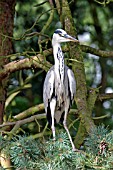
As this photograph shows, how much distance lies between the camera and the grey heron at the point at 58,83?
2049mm

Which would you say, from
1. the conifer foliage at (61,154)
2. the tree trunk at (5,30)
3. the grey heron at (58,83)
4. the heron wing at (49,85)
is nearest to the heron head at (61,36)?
the grey heron at (58,83)

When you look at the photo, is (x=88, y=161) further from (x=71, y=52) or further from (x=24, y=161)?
(x=71, y=52)

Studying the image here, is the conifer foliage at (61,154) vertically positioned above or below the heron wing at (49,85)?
below

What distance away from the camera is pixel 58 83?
6.81 ft

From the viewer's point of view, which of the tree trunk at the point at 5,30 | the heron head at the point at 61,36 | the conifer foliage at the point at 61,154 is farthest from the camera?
the tree trunk at the point at 5,30

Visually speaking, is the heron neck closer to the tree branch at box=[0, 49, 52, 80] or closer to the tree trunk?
the tree branch at box=[0, 49, 52, 80]

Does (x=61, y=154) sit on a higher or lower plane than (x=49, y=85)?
lower

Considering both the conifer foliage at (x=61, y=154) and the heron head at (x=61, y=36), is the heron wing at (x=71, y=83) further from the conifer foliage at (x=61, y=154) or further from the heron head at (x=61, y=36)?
the conifer foliage at (x=61, y=154)

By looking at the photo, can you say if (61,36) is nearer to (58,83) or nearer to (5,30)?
(58,83)

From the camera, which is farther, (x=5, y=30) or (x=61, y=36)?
(x=5, y=30)

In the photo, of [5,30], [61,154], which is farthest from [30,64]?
[61,154]

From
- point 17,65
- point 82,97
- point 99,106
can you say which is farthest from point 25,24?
point 82,97

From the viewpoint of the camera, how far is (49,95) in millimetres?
2104

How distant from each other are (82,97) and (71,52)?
0.87 feet
